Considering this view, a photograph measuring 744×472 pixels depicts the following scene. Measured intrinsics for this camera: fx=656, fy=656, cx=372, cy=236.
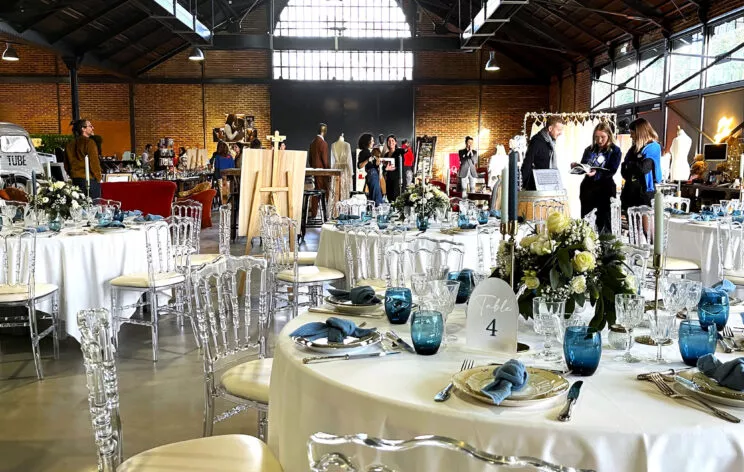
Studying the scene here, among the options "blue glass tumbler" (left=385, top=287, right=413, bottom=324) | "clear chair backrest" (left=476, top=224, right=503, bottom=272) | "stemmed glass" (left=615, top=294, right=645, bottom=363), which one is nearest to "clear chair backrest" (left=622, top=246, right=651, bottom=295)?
"stemmed glass" (left=615, top=294, right=645, bottom=363)

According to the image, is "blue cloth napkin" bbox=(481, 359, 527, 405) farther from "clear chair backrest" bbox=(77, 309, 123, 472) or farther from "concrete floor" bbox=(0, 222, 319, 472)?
"concrete floor" bbox=(0, 222, 319, 472)

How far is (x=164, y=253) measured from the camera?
213 inches

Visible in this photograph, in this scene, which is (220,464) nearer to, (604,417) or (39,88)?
(604,417)

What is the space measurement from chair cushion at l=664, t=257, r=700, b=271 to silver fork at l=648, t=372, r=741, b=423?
3.51 meters

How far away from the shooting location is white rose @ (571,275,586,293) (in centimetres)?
195

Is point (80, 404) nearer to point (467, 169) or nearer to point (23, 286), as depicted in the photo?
point (23, 286)

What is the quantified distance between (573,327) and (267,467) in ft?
3.08

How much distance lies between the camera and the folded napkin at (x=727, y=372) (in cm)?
147

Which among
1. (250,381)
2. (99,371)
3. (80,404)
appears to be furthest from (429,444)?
(80,404)

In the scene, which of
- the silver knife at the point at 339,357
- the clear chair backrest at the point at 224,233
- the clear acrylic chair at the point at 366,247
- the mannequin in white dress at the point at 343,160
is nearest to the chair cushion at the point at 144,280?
the clear chair backrest at the point at 224,233

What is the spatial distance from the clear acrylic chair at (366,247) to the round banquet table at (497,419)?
2654 millimetres

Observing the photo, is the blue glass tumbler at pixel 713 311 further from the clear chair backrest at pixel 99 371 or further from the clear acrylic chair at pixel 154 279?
the clear acrylic chair at pixel 154 279

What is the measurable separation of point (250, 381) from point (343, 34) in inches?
667

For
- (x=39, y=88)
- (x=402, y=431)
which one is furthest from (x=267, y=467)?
(x=39, y=88)
